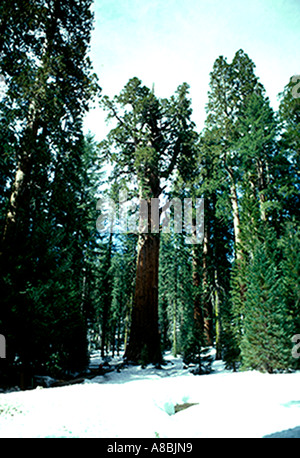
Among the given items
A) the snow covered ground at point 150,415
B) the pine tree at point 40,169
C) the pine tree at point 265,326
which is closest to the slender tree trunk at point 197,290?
the pine tree at point 265,326

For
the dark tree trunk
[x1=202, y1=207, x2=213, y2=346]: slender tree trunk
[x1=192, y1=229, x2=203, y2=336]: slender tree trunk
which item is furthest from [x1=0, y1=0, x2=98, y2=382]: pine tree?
[x1=192, y1=229, x2=203, y2=336]: slender tree trunk

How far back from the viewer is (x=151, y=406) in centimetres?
355

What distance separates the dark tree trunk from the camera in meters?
11.0

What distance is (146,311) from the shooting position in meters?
11.6

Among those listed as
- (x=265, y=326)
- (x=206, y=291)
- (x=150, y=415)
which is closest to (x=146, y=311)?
(x=265, y=326)

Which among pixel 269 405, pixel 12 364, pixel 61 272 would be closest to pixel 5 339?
pixel 12 364

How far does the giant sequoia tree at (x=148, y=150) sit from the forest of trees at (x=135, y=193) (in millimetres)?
56

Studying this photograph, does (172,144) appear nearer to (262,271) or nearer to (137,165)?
(137,165)

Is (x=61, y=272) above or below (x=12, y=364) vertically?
above

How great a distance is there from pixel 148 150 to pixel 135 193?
230 cm

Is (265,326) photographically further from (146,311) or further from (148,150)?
(148,150)

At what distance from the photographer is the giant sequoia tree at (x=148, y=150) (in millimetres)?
12062

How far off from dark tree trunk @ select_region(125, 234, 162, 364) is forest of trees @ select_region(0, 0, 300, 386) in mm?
48
